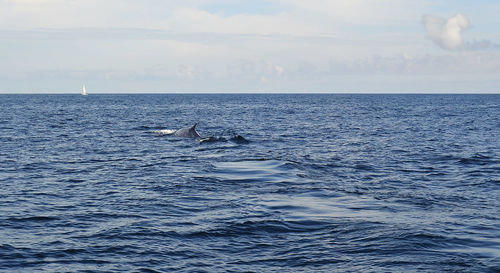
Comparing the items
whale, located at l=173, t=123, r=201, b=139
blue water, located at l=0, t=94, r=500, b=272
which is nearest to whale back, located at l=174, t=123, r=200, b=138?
whale, located at l=173, t=123, r=201, b=139

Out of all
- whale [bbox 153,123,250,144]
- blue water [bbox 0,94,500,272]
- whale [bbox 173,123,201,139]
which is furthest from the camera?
whale [bbox 173,123,201,139]

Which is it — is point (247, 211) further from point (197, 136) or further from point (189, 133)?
point (189, 133)

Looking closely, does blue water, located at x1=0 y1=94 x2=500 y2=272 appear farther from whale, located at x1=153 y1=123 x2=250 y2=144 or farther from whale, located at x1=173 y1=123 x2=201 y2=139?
whale, located at x1=173 y1=123 x2=201 y2=139

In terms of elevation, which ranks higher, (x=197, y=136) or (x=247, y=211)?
(x=197, y=136)

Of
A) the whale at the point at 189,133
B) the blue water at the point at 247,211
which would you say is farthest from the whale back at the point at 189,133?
the blue water at the point at 247,211

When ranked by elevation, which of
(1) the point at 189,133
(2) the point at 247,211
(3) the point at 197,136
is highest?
(1) the point at 189,133

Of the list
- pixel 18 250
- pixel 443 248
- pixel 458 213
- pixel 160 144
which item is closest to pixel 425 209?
pixel 458 213

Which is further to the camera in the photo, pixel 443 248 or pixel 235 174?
pixel 235 174

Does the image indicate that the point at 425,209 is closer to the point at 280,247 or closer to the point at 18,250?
the point at 280,247

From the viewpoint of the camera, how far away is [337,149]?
39.0 meters

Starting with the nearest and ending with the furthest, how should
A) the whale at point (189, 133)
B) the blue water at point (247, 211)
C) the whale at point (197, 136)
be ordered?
the blue water at point (247, 211) → the whale at point (197, 136) → the whale at point (189, 133)

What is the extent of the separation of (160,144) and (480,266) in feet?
101

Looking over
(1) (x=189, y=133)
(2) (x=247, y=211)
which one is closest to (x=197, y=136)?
(1) (x=189, y=133)

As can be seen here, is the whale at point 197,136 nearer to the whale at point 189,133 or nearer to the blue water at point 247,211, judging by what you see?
the whale at point 189,133
